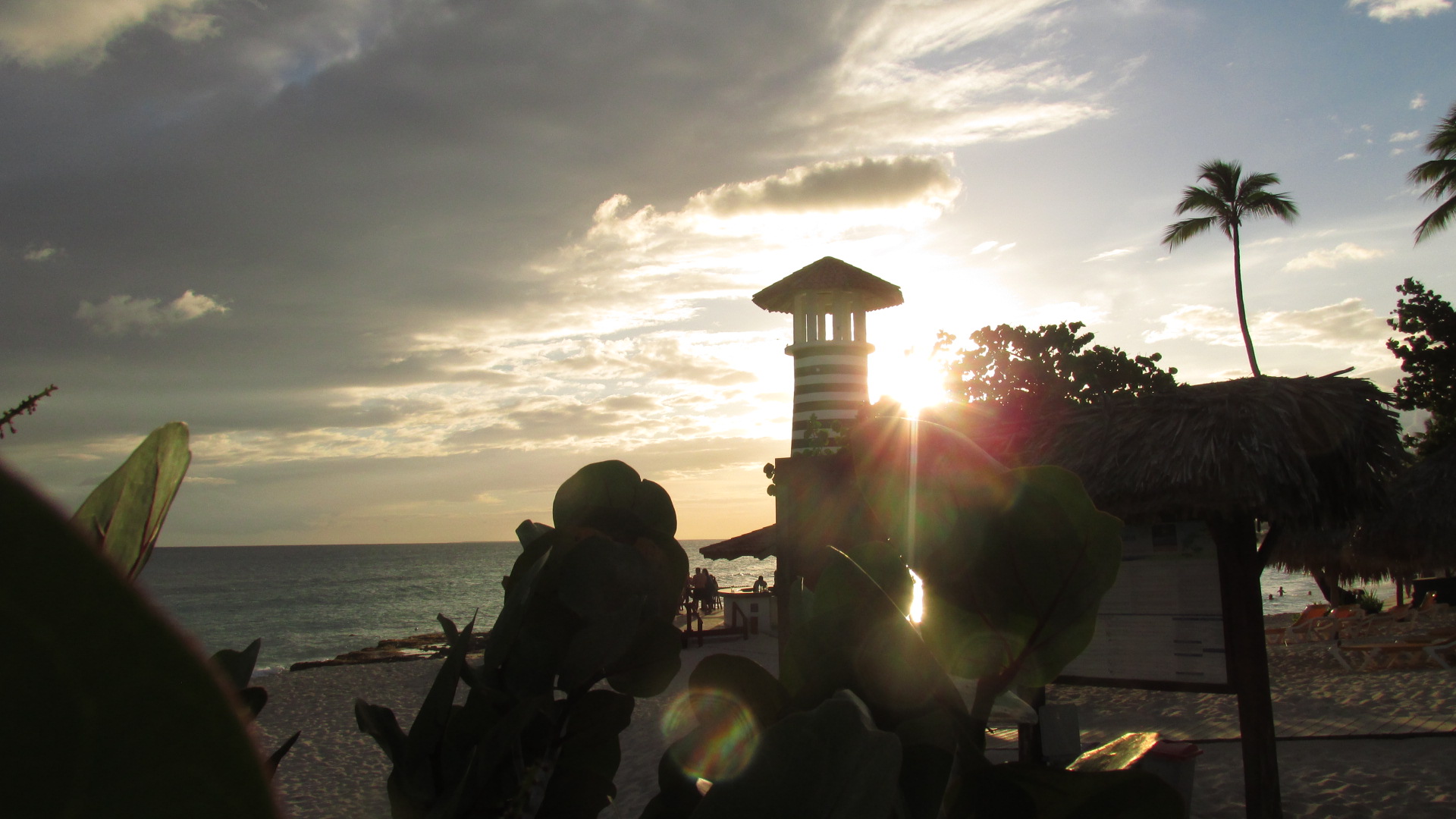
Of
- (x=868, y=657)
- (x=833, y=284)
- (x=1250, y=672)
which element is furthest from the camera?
(x=833, y=284)

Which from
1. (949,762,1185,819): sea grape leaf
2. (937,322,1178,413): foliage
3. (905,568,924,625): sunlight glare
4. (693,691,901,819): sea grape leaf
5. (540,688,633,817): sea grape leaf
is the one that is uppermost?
(937,322,1178,413): foliage

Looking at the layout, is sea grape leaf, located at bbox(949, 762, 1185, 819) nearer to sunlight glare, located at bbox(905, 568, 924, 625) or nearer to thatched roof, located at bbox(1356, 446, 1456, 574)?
sunlight glare, located at bbox(905, 568, 924, 625)

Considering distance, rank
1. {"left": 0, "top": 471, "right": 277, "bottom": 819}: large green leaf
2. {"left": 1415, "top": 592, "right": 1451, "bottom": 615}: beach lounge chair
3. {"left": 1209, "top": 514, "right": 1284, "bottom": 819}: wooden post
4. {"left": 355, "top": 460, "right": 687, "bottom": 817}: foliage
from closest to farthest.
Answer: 1. {"left": 0, "top": 471, "right": 277, "bottom": 819}: large green leaf
2. {"left": 355, "top": 460, "right": 687, "bottom": 817}: foliage
3. {"left": 1209, "top": 514, "right": 1284, "bottom": 819}: wooden post
4. {"left": 1415, "top": 592, "right": 1451, "bottom": 615}: beach lounge chair

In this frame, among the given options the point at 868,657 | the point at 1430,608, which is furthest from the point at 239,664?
the point at 1430,608

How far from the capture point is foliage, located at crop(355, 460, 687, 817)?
2.03 feet

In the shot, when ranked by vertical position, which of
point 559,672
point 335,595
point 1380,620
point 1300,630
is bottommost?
point 335,595

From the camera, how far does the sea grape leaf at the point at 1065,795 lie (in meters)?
0.49

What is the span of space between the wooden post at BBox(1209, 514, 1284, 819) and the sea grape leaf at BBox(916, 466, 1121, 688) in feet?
23.0

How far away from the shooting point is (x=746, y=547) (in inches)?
738

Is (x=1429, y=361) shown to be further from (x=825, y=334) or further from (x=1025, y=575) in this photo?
(x=1025, y=575)

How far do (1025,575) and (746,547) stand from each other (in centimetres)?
1843

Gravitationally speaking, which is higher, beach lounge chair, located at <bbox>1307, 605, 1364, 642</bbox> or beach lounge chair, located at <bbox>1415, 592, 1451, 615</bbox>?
beach lounge chair, located at <bbox>1307, 605, 1364, 642</bbox>

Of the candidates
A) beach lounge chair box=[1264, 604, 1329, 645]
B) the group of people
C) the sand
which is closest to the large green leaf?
the sand

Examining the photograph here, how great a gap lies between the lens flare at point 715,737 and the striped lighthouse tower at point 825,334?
14.7 m
